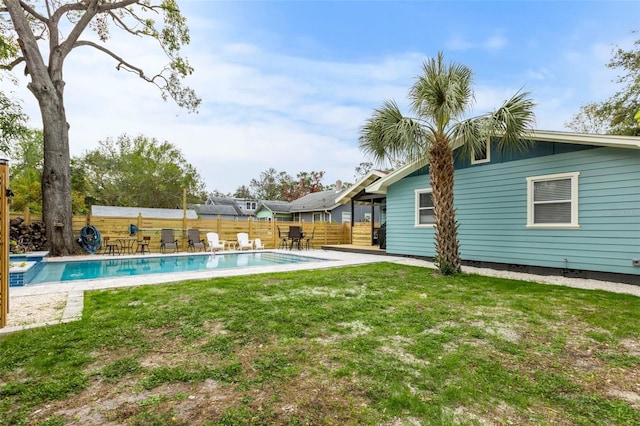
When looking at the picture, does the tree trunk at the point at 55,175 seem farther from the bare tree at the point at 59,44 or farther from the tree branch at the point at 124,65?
the tree branch at the point at 124,65

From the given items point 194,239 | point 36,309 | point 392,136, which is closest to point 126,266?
point 194,239

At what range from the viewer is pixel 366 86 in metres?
14.9

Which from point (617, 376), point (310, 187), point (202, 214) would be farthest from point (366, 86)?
point (310, 187)

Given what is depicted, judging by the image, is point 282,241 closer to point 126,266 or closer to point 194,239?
point 194,239

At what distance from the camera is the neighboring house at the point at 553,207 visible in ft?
21.1

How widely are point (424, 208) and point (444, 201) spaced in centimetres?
295

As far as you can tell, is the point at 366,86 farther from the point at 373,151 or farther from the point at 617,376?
the point at 617,376

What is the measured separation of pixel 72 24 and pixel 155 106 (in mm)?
4218

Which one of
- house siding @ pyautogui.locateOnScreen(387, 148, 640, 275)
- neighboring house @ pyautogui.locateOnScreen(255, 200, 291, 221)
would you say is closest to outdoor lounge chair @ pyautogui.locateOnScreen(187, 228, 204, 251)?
house siding @ pyautogui.locateOnScreen(387, 148, 640, 275)

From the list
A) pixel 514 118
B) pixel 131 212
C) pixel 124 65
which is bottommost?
pixel 131 212

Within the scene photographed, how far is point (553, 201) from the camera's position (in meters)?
7.48

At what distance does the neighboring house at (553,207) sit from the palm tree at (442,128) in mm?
868

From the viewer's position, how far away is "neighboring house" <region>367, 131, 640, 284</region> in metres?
6.42

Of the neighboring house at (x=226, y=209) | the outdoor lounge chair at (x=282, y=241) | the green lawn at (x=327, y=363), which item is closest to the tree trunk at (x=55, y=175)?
the outdoor lounge chair at (x=282, y=241)
